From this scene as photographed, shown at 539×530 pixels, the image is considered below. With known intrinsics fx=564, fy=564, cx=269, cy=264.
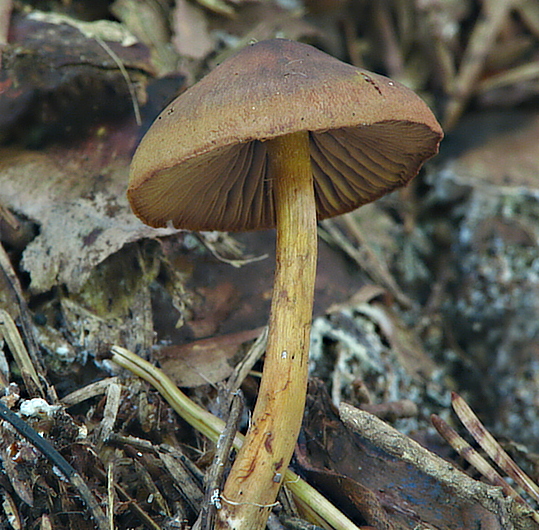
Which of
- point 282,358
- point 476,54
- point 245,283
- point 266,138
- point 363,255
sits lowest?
point 363,255

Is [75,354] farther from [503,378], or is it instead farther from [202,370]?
[503,378]

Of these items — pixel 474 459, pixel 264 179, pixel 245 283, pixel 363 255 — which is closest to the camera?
A: pixel 474 459

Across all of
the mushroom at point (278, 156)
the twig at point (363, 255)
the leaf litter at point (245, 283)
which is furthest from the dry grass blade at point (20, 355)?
the twig at point (363, 255)

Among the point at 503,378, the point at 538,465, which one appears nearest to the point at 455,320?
the point at 503,378

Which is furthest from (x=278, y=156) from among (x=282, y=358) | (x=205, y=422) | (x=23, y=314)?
(x=23, y=314)

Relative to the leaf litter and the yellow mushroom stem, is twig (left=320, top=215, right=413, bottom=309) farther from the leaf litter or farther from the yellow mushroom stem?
the yellow mushroom stem

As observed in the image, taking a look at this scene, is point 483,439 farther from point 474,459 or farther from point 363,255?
point 363,255

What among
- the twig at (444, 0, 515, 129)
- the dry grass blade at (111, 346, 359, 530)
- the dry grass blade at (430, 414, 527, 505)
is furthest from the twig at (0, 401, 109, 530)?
the twig at (444, 0, 515, 129)
